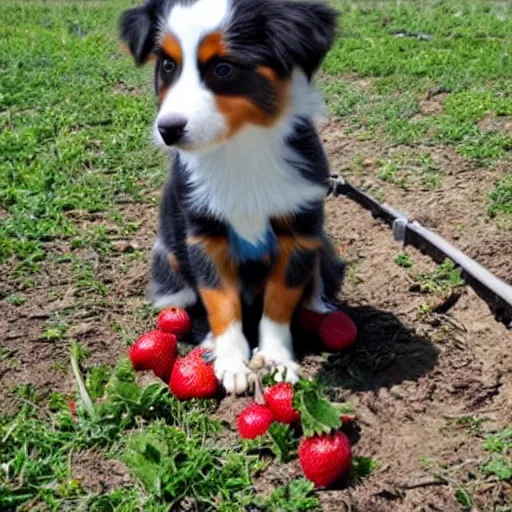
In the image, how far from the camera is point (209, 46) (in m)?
2.84

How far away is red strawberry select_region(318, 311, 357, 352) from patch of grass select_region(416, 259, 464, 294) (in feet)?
2.10

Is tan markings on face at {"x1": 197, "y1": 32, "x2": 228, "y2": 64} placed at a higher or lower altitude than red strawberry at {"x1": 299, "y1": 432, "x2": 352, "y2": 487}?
higher

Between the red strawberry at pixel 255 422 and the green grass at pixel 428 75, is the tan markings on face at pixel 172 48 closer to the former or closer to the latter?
the red strawberry at pixel 255 422

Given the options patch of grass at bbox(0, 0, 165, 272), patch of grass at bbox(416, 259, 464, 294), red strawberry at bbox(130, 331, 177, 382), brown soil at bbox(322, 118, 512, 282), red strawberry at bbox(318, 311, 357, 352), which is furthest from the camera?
patch of grass at bbox(0, 0, 165, 272)

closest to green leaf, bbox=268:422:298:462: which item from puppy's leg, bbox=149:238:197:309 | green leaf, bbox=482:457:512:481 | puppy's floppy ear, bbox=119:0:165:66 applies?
green leaf, bbox=482:457:512:481

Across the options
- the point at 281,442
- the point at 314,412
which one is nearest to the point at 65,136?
the point at 281,442

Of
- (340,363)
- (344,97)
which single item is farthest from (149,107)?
(340,363)

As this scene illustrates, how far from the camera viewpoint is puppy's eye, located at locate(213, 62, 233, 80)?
2863 mm

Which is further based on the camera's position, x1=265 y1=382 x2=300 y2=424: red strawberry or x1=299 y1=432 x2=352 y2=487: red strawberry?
x1=265 y1=382 x2=300 y2=424: red strawberry

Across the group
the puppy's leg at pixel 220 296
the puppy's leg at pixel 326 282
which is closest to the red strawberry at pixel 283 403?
the puppy's leg at pixel 220 296

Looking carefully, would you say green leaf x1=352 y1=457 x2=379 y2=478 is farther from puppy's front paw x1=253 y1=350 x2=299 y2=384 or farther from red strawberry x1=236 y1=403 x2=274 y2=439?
puppy's front paw x1=253 y1=350 x2=299 y2=384

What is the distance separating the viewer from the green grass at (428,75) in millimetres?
5879

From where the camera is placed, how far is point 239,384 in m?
3.26

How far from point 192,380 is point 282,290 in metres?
0.54
